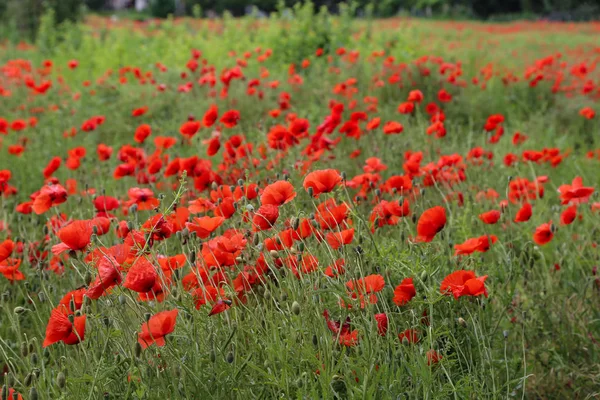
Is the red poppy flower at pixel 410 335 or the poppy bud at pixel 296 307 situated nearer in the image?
the poppy bud at pixel 296 307

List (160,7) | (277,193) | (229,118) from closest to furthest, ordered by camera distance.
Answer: (277,193) → (229,118) → (160,7)

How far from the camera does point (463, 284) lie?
162 cm

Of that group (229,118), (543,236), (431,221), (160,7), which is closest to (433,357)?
(431,221)

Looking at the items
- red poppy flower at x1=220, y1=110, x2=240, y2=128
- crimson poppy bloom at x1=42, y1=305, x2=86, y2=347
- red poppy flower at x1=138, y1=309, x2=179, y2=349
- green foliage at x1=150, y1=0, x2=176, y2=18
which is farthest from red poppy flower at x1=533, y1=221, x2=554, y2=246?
green foliage at x1=150, y1=0, x2=176, y2=18

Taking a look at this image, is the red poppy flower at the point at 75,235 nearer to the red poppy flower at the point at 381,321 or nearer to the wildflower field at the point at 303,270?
the wildflower field at the point at 303,270

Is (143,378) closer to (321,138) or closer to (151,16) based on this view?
(321,138)

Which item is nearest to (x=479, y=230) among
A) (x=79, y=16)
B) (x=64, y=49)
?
(x=64, y=49)

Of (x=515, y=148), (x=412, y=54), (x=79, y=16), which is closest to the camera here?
(x=515, y=148)

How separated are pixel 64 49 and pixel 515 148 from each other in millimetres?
9228

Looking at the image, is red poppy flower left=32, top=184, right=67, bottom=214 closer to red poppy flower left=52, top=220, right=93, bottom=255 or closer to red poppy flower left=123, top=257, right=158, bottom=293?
red poppy flower left=52, top=220, right=93, bottom=255

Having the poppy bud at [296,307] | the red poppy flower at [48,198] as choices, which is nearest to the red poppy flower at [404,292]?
the poppy bud at [296,307]

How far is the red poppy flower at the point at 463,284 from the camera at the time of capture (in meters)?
1.56

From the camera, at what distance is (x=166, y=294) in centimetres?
178

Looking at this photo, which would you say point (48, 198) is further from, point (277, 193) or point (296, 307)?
point (296, 307)
